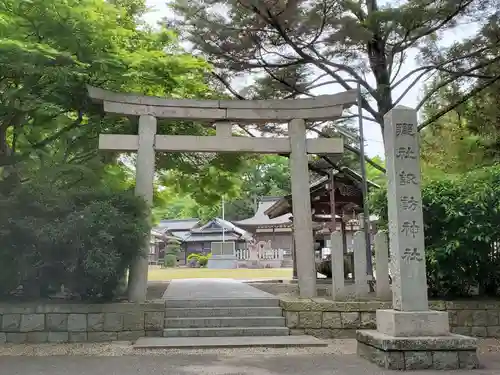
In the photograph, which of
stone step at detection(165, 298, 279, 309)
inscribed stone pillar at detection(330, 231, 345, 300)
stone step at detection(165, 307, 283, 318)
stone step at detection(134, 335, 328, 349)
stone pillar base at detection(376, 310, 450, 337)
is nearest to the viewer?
stone pillar base at detection(376, 310, 450, 337)

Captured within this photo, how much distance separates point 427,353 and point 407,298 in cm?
72

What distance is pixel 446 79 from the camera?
446 inches

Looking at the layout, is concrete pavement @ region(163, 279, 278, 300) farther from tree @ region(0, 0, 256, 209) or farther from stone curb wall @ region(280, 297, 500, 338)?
tree @ region(0, 0, 256, 209)

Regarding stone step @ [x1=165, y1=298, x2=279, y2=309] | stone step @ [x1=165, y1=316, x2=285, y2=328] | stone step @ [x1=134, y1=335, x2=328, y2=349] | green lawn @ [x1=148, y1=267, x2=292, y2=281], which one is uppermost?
stone step @ [x1=165, y1=298, x2=279, y2=309]

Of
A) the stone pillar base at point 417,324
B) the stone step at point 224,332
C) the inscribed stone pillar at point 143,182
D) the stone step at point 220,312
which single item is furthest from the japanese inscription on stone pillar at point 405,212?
the inscribed stone pillar at point 143,182

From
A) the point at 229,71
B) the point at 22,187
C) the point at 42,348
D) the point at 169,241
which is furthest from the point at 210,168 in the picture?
the point at 169,241

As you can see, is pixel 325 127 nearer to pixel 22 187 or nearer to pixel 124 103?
pixel 124 103

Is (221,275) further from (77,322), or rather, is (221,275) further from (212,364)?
(212,364)

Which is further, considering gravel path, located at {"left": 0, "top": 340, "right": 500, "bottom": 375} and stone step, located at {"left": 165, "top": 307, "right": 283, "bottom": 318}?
stone step, located at {"left": 165, "top": 307, "right": 283, "bottom": 318}

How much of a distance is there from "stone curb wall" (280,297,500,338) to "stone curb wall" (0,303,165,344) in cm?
255

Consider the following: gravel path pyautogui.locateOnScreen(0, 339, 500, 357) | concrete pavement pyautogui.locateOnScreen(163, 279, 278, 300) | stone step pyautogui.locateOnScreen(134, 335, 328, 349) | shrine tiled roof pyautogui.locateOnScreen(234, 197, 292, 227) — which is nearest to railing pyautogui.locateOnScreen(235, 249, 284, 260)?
shrine tiled roof pyautogui.locateOnScreen(234, 197, 292, 227)

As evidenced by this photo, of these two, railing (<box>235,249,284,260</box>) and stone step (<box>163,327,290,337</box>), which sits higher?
railing (<box>235,249,284,260</box>)

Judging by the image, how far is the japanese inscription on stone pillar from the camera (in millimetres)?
6207

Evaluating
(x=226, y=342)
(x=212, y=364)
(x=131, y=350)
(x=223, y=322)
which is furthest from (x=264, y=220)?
→ (x=212, y=364)
